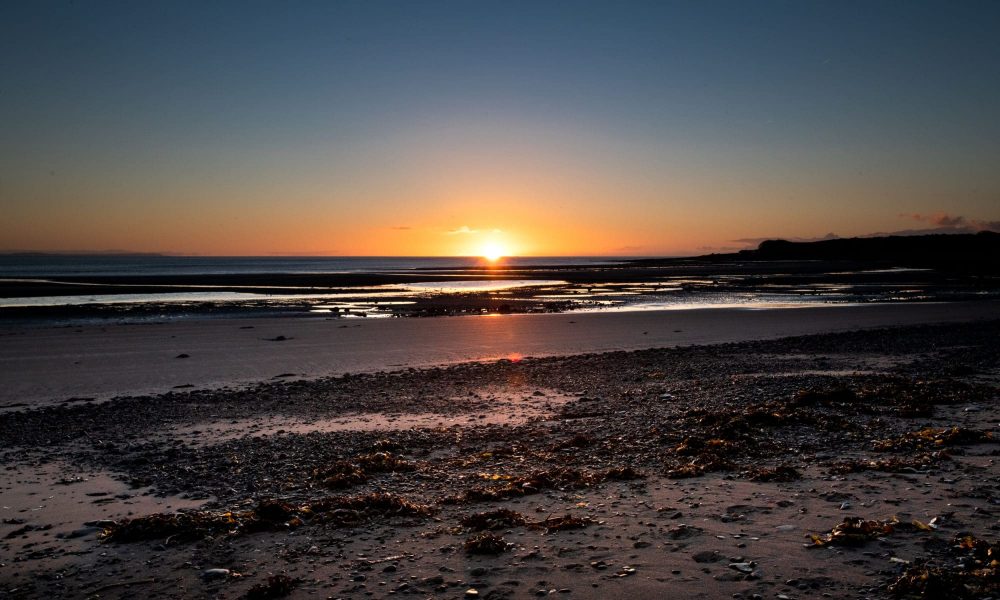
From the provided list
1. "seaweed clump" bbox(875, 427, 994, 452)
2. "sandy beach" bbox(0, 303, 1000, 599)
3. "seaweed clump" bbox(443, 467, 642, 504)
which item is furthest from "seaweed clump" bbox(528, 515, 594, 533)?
"seaweed clump" bbox(875, 427, 994, 452)

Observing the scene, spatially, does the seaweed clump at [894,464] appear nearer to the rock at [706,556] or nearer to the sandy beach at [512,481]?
the sandy beach at [512,481]

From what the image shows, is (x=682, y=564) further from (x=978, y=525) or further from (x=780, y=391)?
(x=780, y=391)

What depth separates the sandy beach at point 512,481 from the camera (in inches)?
225

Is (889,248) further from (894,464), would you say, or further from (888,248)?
(894,464)

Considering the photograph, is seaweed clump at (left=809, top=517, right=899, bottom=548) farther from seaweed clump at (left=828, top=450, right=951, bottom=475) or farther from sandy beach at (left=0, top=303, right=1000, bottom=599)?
seaweed clump at (left=828, top=450, right=951, bottom=475)

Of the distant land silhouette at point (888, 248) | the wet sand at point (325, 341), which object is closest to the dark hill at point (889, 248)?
the distant land silhouette at point (888, 248)

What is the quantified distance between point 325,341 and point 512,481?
54.6ft

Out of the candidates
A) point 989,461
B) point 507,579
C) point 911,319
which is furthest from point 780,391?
point 911,319

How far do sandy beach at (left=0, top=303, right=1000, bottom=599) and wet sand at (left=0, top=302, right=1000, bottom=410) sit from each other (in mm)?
354

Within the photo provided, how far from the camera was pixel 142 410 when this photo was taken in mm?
13023

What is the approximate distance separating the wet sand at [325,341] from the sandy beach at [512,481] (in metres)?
0.35

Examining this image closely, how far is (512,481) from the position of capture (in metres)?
8.14

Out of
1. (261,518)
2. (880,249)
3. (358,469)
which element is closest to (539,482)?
(358,469)

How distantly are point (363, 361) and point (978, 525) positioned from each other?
1550cm
